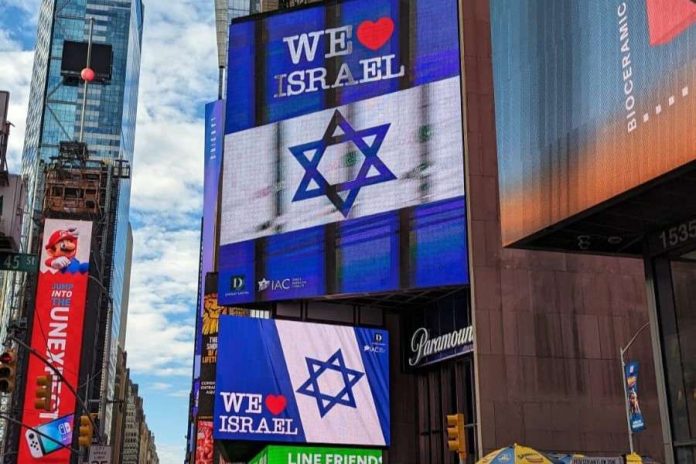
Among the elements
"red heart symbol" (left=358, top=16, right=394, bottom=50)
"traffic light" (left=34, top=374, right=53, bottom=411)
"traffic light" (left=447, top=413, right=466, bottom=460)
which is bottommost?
"traffic light" (left=447, top=413, right=466, bottom=460)

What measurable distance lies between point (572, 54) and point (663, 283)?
20.0 feet

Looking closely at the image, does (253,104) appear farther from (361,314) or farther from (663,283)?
(663,283)

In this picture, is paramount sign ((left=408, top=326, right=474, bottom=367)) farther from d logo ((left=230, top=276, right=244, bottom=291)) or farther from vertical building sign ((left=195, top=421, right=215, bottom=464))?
vertical building sign ((left=195, top=421, right=215, bottom=464))

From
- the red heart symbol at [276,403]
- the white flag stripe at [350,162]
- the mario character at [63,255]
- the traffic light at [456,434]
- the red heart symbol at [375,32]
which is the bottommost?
the traffic light at [456,434]

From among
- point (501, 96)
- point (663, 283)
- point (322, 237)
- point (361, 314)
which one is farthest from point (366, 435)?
point (663, 283)

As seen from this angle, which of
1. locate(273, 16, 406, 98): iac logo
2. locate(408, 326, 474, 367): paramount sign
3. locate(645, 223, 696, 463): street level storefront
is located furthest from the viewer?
locate(273, 16, 406, 98): iac logo

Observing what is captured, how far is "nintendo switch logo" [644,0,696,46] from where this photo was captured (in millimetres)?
17375

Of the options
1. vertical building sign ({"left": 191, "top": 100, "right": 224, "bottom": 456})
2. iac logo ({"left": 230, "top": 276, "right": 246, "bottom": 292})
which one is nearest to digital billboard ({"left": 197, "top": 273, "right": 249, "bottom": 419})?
vertical building sign ({"left": 191, "top": 100, "right": 224, "bottom": 456})

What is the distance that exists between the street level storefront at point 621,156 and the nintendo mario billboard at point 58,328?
6289cm

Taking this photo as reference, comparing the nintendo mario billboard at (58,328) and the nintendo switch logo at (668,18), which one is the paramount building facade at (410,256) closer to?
the nintendo switch logo at (668,18)

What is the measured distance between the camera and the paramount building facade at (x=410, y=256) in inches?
1406

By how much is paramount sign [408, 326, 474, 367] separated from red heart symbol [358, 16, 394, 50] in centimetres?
1444

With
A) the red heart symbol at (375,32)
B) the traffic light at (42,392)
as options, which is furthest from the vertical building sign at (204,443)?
the traffic light at (42,392)

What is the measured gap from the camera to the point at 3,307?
451 ft
